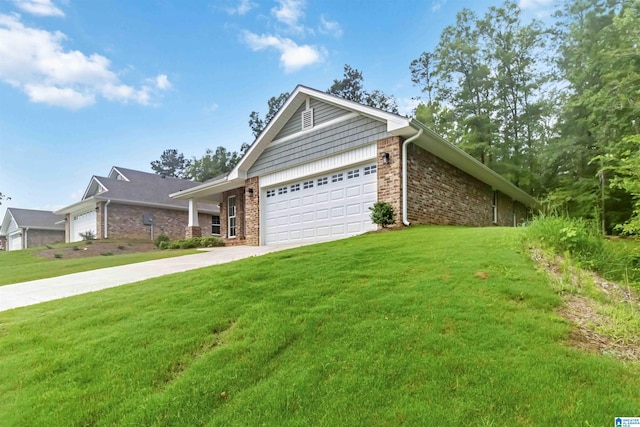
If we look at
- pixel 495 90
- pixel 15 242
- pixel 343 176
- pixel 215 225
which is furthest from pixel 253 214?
pixel 15 242

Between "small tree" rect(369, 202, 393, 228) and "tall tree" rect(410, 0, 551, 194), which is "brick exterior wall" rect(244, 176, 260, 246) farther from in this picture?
"tall tree" rect(410, 0, 551, 194)

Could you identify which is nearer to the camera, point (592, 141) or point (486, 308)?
point (486, 308)

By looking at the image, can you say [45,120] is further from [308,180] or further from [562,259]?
[562,259]

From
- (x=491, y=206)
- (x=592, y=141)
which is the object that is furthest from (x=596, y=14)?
(x=491, y=206)

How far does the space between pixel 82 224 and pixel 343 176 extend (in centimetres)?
2039

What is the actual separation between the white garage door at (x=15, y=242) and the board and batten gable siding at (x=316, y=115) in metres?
29.8

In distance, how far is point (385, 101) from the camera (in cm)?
3303

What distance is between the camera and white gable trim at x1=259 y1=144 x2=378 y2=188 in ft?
36.3

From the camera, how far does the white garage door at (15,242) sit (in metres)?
31.4

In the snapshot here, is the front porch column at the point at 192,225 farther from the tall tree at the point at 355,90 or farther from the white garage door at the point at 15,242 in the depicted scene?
the white garage door at the point at 15,242

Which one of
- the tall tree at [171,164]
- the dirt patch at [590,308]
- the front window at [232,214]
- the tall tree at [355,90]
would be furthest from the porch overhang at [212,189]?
the tall tree at [171,164]

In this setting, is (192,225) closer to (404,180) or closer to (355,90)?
(404,180)

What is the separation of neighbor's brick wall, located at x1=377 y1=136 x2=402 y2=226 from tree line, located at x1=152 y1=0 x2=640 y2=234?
799 centimetres

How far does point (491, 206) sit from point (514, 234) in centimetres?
1047
